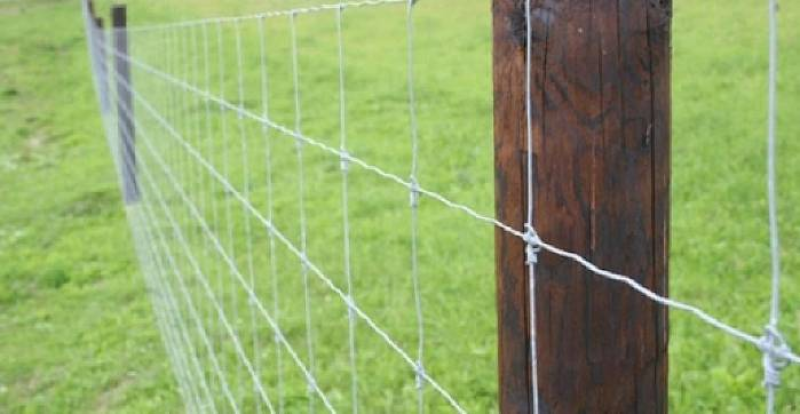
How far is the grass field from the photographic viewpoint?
4.07 m

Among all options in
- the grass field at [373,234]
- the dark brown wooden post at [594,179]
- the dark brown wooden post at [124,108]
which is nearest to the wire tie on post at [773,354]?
the dark brown wooden post at [594,179]

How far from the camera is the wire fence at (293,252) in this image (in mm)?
2057

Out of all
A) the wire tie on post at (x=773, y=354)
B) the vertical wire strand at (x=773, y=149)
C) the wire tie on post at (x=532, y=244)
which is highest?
the vertical wire strand at (x=773, y=149)

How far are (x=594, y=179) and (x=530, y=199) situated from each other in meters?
0.08

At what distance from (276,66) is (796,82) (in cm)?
710

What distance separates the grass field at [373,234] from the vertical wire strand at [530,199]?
2.30 metres

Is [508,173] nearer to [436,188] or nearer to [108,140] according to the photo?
[436,188]

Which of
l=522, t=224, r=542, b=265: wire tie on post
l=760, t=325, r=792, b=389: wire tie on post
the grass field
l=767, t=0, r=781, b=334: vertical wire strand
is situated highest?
l=767, t=0, r=781, b=334: vertical wire strand

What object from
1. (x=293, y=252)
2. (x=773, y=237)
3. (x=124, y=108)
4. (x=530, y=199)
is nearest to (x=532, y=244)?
(x=530, y=199)

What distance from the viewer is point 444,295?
4727 millimetres

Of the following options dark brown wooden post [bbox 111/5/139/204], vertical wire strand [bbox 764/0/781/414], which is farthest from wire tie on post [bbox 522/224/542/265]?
dark brown wooden post [bbox 111/5/139/204]

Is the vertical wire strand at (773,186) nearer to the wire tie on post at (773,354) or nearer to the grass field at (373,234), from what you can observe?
the wire tie on post at (773,354)

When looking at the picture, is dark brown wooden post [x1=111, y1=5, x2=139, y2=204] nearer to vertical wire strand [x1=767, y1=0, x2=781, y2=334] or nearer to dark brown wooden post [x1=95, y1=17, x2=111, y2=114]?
→ dark brown wooden post [x1=95, y1=17, x2=111, y2=114]

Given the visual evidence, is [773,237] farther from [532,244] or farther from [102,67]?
[102,67]
